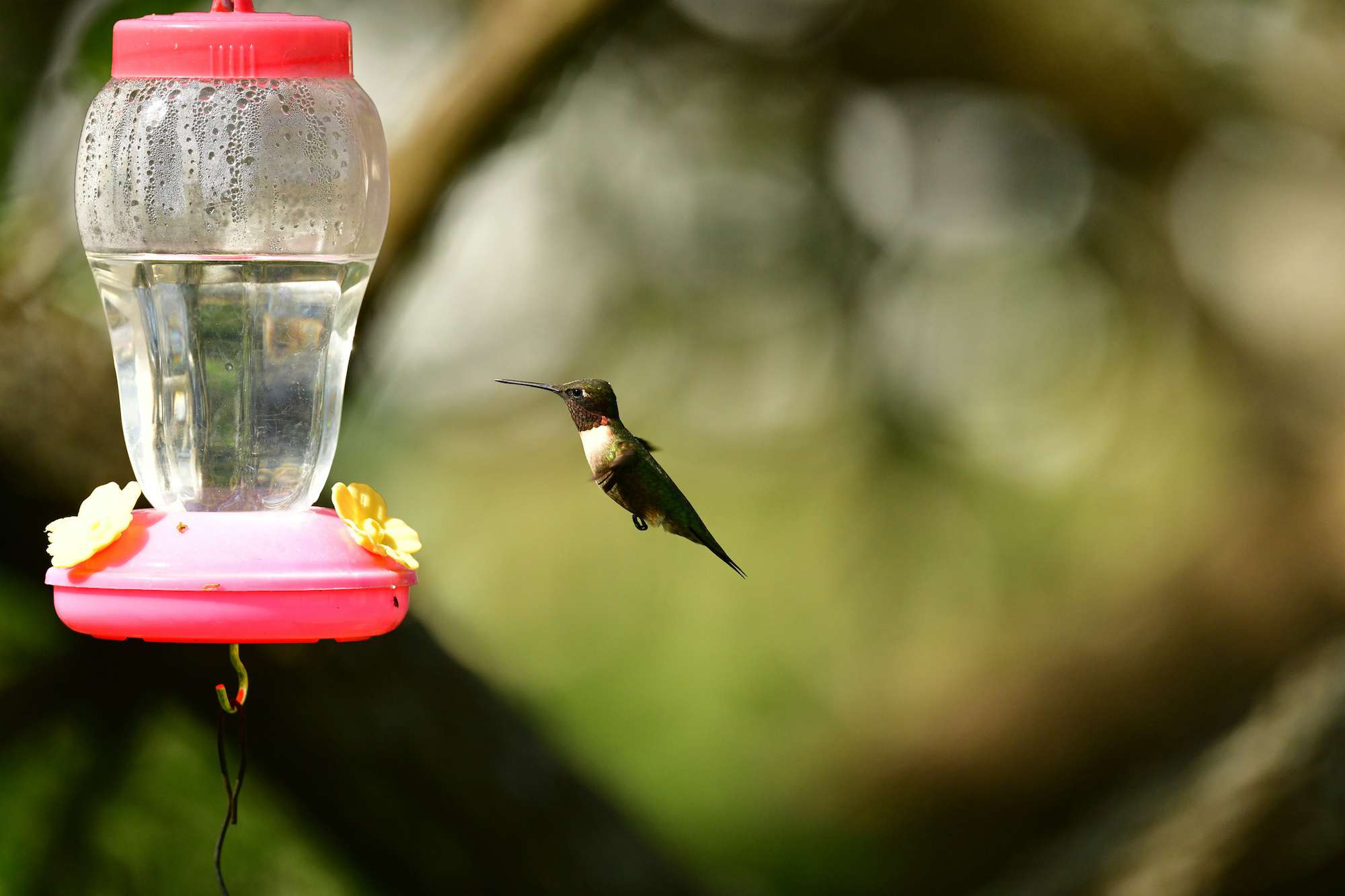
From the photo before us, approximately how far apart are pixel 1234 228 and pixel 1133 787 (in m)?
1.73

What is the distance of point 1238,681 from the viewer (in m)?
4.99

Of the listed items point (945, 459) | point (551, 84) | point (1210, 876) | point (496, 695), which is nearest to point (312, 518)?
point (551, 84)

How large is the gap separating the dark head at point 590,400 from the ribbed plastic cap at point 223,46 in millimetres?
650

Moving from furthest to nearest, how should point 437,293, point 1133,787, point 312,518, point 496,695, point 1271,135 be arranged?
point 437,293
point 1133,787
point 1271,135
point 496,695
point 312,518

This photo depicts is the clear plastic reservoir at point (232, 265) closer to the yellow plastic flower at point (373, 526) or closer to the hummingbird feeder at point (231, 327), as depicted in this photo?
the hummingbird feeder at point (231, 327)

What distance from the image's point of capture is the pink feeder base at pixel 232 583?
184 centimetres

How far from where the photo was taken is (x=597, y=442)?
2572 mm

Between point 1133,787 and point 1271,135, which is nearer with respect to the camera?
point 1271,135

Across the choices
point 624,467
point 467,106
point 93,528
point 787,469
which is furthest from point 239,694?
point 787,469

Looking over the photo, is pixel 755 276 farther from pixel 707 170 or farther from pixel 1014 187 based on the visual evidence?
pixel 1014 187

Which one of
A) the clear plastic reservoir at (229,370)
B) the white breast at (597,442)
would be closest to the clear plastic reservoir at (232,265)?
the clear plastic reservoir at (229,370)

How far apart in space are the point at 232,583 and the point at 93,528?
20 cm

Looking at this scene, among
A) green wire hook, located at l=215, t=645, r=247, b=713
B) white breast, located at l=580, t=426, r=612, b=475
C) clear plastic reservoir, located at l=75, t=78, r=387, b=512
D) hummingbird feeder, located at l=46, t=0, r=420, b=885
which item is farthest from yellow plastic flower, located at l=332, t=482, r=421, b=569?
white breast, located at l=580, t=426, r=612, b=475

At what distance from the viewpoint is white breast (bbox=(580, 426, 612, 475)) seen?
8.38 ft
